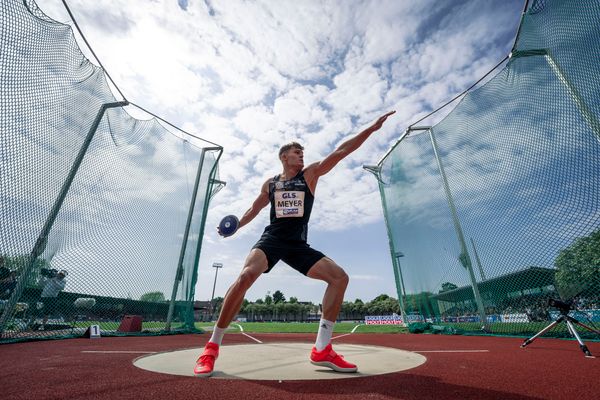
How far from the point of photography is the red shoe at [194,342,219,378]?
2.12 m

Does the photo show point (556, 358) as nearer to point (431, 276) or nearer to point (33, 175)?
point (431, 276)

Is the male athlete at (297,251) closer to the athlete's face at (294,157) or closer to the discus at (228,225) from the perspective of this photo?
the athlete's face at (294,157)

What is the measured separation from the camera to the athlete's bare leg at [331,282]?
2656mm

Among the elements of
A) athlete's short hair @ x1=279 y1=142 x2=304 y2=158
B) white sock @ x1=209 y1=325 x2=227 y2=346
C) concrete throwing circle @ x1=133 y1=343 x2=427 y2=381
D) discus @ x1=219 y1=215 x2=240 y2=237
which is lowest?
concrete throwing circle @ x1=133 y1=343 x2=427 y2=381

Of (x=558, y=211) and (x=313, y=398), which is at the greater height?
(x=558, y=211)

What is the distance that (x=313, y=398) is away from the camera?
160cm

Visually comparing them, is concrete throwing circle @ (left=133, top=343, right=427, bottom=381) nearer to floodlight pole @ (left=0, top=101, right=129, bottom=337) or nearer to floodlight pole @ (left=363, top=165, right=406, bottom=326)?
floodlight pole @ (left=0, top=101, right=129, bottom=337)

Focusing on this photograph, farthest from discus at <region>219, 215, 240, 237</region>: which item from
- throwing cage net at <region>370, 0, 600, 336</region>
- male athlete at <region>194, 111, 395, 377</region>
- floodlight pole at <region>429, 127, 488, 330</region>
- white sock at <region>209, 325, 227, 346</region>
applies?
floodlight pole at <region>429, 127, 488, 330</region>

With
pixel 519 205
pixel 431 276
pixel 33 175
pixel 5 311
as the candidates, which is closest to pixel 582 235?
pixel 519 205

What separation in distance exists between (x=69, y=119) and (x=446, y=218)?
28.1 ft

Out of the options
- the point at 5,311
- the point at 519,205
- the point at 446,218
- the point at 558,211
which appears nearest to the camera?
the point at 5,311

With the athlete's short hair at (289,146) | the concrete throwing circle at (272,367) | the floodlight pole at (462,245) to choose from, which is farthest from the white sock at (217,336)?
the floodlight pole at (462,245)

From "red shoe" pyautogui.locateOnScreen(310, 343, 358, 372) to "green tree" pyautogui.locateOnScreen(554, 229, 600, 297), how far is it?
15.5 feet

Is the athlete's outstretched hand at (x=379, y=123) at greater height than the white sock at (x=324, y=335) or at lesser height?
greater
